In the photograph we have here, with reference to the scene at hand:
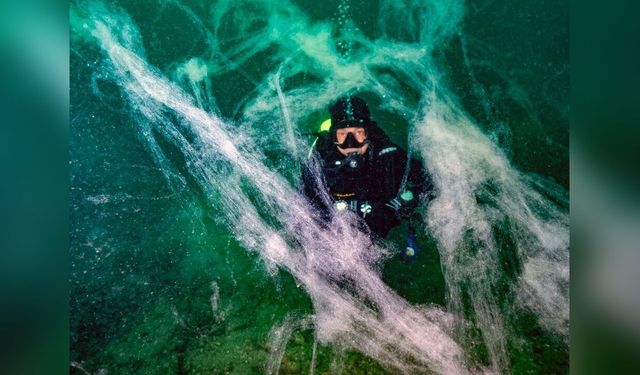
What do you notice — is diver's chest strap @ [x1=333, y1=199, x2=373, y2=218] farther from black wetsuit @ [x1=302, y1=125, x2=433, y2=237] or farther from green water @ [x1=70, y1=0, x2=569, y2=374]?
green water @ [x1=70, y1=0, x2=569, y2=374]

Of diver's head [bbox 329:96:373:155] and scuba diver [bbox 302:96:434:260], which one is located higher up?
diver's head [bbox 329:96:373:155]

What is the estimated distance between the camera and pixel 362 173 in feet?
9.03

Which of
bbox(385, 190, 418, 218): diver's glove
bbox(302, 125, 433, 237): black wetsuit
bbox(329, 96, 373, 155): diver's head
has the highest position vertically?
bbox(329, 96, 373, 155): diver's head

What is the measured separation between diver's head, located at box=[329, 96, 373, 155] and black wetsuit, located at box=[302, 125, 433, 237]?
0.15 feet

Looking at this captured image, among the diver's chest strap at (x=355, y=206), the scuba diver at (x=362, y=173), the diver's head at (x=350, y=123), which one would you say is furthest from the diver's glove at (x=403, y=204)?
the diver's head at (x=350, y=123)

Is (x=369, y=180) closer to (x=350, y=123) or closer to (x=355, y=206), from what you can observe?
(x=355, y=206)

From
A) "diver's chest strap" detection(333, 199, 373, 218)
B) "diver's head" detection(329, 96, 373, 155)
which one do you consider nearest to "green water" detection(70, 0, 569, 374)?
"diver's head" detection(329, 96, 373, 155)

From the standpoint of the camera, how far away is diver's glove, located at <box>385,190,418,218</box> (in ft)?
8.89

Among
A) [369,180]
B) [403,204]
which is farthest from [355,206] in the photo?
[403,204]
